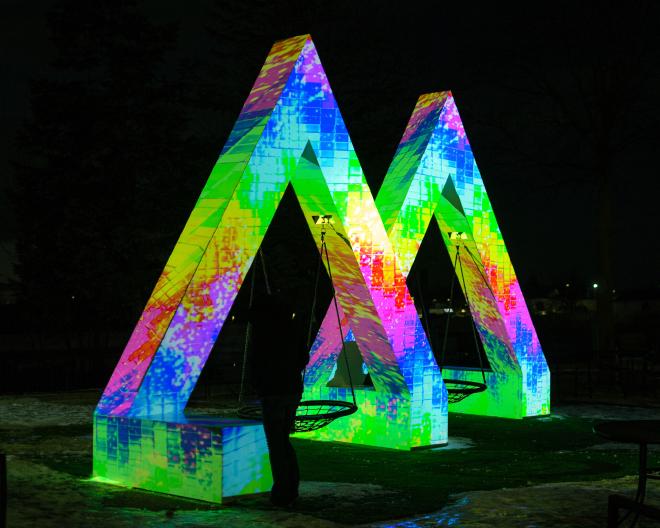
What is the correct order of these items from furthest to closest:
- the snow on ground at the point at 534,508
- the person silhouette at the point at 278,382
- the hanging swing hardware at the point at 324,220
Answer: the hanging swing hardware at the point at 324,220 → the person silhouette at the point at 278,382 → the snow on ground at the point at 534,508

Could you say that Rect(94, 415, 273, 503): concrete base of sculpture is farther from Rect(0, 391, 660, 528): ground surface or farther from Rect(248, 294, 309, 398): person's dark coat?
Rect(248, 294, 309, 398): person's dark coat

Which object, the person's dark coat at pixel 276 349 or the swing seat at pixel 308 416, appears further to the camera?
A: the swing seat at pixel 308 416

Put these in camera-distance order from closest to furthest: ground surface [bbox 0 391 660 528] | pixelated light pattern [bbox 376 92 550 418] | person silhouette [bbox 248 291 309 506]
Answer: ground surface [bbox 0 391 660 528] → person silhouette [bbox 248 291 309 506] → pixelated light pattern [bbox 376 92 550 418]

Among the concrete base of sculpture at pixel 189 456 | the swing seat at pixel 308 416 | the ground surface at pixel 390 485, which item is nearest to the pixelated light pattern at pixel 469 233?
the ground surface at pixel 390 485

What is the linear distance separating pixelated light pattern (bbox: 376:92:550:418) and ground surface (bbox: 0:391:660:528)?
122cm

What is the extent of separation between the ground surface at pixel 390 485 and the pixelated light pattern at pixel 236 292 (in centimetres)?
36

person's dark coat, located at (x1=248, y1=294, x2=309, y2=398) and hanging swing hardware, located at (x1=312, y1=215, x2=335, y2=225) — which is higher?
hanging swing hardware, located at (x1=312, y1=215, x2=335, y2=225)

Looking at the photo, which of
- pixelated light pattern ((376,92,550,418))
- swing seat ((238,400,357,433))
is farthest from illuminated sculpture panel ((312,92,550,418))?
swing seat ((238,400,357,433))

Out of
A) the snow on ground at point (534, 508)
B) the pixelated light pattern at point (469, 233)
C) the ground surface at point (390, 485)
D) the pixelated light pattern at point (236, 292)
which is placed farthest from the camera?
the pixelated light pattern at point (469, 233)

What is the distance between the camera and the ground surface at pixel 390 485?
27.0 feet

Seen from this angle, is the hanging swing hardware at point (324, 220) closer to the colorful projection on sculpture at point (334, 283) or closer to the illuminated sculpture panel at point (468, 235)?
the colorful projection on sculpture at point (334, 283)

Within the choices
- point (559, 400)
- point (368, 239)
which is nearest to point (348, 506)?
point (368, 239)

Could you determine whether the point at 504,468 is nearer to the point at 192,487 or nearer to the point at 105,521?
the point at 192,487

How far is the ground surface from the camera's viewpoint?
8227mm
